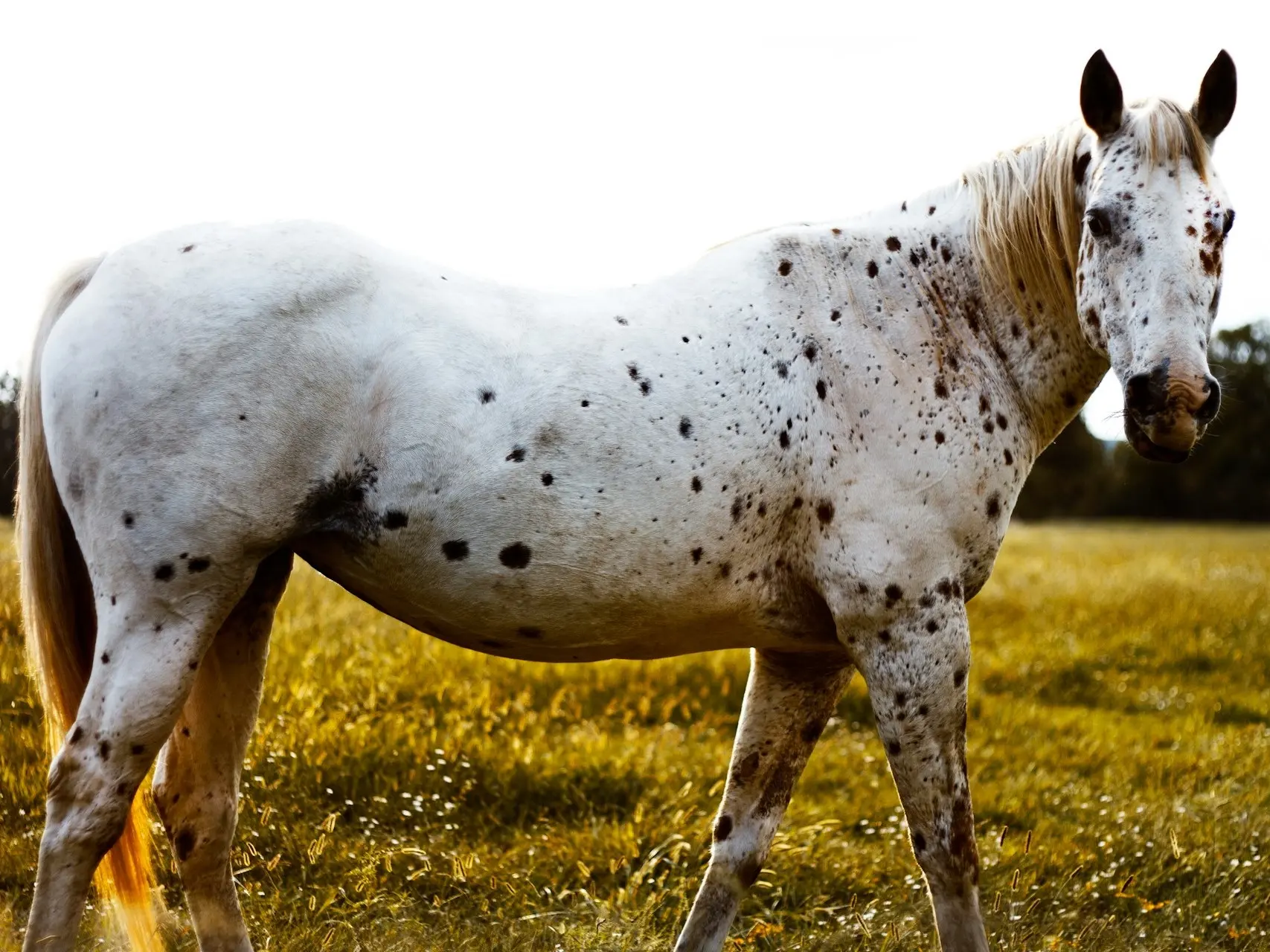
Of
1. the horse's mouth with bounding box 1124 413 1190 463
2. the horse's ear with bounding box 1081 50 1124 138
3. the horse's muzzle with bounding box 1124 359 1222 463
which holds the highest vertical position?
the horse's ear with bounding box 1081 50 1124 138

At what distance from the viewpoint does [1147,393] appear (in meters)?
2.82

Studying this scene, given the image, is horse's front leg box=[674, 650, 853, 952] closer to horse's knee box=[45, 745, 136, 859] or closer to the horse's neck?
the horse's neck

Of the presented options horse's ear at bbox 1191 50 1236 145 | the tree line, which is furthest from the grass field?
the tree line

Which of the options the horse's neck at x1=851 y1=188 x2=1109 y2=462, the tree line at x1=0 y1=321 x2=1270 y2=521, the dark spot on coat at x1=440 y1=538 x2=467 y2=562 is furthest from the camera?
the tree line at x1=0 y1=321 x2=1270 y2=521

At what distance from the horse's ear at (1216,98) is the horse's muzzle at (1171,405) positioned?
84 centimetres

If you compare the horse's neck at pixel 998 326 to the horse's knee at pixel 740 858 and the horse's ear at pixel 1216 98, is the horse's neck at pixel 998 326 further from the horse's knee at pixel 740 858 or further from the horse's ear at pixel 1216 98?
the horse's knee at pixel 740 858

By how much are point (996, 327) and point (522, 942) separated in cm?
253

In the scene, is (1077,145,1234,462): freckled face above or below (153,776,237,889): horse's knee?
above

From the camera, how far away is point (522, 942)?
364 cm

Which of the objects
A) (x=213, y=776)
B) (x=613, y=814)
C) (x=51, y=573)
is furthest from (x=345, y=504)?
(x=613, y=814)

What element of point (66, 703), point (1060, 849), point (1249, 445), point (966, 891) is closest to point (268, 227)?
point (66, 703)

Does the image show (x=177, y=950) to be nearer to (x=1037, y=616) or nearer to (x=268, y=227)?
(x=268, y=227)

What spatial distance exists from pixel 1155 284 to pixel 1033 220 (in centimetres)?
54

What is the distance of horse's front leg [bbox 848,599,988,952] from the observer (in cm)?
304
